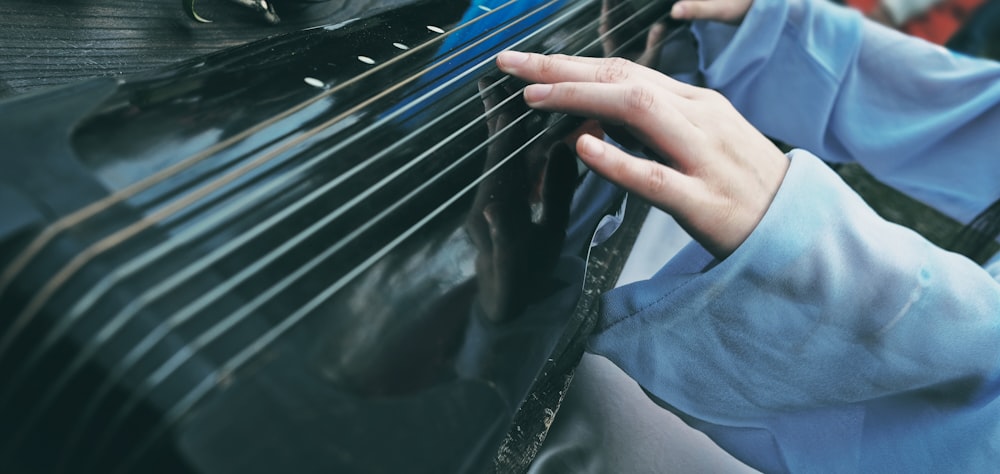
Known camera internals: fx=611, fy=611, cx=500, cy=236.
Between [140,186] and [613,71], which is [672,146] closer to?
[613,71]

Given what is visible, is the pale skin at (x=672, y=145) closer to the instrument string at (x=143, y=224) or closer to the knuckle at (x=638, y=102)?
the knuckle at (x=638, y=102)

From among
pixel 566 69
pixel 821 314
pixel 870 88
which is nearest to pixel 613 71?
pixel 566 69

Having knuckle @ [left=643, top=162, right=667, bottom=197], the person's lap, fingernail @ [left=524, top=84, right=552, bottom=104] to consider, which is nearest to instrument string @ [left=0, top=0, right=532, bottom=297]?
fingernail @ [left=524, top=84, right=552, bottom=104]

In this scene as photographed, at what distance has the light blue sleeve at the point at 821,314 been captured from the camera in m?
0.52

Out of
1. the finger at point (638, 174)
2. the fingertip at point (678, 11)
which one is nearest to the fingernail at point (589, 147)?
the finger at point (638, 174)

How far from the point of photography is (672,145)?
1.80 feet

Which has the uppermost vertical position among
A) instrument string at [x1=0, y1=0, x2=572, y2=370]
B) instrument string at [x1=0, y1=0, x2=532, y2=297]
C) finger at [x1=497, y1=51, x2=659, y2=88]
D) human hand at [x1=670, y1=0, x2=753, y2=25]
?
instrument string at [x1=0, y1=0, x2=532, y2=297]

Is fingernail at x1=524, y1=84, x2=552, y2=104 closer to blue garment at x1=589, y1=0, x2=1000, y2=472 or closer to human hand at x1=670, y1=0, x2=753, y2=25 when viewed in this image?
blue garment at x1=589, y1=0, x2=1000, y2=472

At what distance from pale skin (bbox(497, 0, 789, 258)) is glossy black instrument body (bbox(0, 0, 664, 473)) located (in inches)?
2.6

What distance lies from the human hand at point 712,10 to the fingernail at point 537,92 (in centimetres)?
50

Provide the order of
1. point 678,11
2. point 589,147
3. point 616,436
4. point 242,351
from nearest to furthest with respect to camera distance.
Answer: point 242,351 → point 589,147 → point 616,436 → point 678,11

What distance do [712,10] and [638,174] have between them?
0.61 m

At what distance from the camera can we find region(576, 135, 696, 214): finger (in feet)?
1.67

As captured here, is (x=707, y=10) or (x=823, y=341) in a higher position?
(x=707, y=10)
